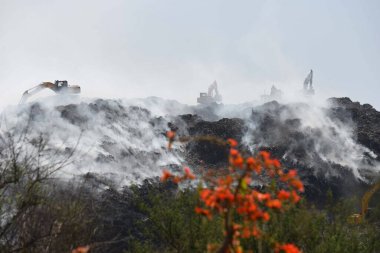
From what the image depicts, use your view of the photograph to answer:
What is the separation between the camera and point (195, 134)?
75.6 meters

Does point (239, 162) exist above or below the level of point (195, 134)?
above

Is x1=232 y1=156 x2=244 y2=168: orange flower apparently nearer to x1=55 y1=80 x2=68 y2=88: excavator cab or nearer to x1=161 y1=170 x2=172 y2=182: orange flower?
x1=161 y1=170 x2=172 y2=182: orange flower

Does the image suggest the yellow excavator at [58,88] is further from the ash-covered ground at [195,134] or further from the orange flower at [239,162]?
the orange flower at [239,162]

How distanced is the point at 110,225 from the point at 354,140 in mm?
47944

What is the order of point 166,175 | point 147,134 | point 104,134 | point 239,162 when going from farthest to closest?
point 147,134
point 104,134
point 166,175
point 239,162

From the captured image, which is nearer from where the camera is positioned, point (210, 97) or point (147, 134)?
point (147, 134)

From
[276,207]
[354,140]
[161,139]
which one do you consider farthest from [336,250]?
[354,140]

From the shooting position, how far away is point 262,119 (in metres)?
81.1

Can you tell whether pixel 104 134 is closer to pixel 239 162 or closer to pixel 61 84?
pixel 61 84

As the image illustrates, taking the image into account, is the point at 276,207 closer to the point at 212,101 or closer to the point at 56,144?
the point at 56,144

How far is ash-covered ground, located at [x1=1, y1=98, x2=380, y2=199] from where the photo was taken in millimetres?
60656

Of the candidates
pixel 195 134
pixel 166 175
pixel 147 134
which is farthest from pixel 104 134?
pixel 166 175

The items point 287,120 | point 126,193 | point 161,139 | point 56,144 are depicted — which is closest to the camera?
point 126,193

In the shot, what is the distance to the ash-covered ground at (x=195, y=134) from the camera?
199 ft
